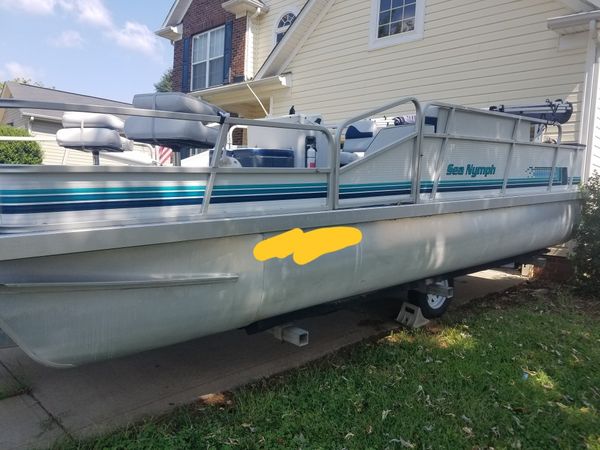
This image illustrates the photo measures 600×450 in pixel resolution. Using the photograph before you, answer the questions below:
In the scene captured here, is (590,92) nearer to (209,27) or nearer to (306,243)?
(306,243)

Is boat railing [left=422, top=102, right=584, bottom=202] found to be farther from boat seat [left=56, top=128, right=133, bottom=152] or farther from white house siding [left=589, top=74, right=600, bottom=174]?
boat seat [left=56, top=128, right=133, bottom=152]

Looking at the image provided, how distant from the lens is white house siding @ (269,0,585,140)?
7.43 meters

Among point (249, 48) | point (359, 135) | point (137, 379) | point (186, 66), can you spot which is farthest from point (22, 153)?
point (137, 379)

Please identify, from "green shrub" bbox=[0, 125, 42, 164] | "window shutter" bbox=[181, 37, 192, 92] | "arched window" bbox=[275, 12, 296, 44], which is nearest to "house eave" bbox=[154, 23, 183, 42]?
"window shutter" bbox=[181, 37, 192, 92]

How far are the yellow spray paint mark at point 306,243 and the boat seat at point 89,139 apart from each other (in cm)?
166

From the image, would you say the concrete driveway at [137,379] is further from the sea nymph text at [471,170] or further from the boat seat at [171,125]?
the boat seat at [171,125]

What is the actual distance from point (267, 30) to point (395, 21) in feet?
17.1

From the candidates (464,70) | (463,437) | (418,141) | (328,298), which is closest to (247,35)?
(464,70)

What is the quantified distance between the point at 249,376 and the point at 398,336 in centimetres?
159

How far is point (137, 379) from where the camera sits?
3.75 m

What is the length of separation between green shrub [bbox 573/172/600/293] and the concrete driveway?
2.93 meters

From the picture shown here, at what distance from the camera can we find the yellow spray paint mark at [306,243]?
121 inches

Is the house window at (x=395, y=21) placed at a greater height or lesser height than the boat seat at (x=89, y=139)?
greater

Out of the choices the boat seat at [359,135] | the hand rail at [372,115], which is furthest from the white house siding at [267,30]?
the hand rail at [372,115]
